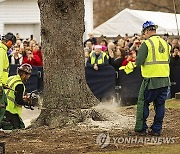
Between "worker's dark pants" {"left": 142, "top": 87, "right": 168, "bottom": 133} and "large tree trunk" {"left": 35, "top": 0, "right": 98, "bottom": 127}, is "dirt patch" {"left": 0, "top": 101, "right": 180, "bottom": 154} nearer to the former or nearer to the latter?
"worker's dark pants" {"left": 142, "top": 87, "right": 168, "bottom": 133}

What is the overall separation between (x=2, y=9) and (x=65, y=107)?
70.8ft

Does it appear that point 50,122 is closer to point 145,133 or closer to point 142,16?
point 145,133

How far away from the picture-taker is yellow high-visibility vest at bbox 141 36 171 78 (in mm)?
11328

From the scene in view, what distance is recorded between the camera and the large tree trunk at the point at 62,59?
1243 centimetres

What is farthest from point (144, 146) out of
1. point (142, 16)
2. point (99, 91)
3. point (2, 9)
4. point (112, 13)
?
point (112, 13)

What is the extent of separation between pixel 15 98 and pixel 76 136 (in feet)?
5.51

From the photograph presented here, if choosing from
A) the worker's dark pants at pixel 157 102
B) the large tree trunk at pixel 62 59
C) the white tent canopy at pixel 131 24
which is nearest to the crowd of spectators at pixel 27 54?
the white tent canopy at pixel 131 24

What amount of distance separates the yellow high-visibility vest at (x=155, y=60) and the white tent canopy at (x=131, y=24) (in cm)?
1798

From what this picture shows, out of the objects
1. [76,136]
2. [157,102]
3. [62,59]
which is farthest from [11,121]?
[157,102]

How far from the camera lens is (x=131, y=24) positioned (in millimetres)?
30125

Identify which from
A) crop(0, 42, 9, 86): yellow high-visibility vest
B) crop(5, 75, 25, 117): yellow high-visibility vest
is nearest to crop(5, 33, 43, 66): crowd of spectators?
crop(5, 75, 25, 117): yellow high-visibility vest

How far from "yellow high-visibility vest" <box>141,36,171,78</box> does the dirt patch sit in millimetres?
1126

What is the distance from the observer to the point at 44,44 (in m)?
12.6

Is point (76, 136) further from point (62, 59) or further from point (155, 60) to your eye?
point (155, 60)
